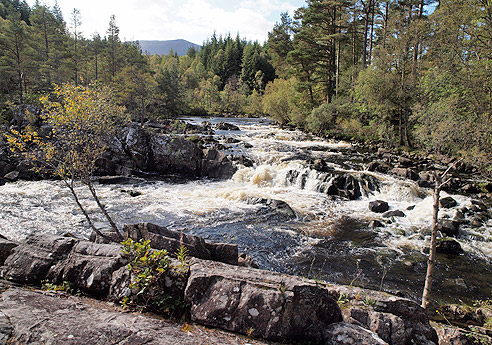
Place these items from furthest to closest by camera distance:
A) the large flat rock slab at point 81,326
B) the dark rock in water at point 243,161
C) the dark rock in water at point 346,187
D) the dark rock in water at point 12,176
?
1. the dark rock in water at point 243,161
2. the dark rock in water at point 12,176
3. the dark rock in water at point 346,187
4. the large flat rock slab at point 81,326

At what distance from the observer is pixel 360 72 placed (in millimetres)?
31828

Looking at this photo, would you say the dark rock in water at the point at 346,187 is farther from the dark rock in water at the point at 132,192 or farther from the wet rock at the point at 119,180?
the wet rock at the point at 119,180

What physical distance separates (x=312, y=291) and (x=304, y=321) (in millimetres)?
496

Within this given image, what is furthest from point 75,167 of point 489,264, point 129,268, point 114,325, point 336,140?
point 336,140

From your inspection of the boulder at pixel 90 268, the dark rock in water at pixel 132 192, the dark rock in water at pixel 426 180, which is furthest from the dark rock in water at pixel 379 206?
the dark rock in water at pixel 132 192

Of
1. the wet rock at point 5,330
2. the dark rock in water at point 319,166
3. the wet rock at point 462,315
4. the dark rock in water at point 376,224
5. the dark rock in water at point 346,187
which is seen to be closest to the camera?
the wet rock at point 5,330

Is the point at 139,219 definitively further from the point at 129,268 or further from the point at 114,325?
the point at 114,325

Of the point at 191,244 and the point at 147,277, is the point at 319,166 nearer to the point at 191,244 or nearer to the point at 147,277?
the point at 191,244

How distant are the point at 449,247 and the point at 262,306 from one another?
11.4 m

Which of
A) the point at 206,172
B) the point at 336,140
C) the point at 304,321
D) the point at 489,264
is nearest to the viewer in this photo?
the point at 304,321

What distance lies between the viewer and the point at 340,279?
33.0 ft

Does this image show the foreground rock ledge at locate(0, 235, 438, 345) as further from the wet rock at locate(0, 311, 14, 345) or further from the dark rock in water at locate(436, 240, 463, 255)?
the dark rock in water at locate(436, 240, 463, 255)

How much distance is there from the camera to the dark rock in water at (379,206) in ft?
53.0

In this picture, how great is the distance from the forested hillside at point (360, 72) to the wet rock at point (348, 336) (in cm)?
1484
